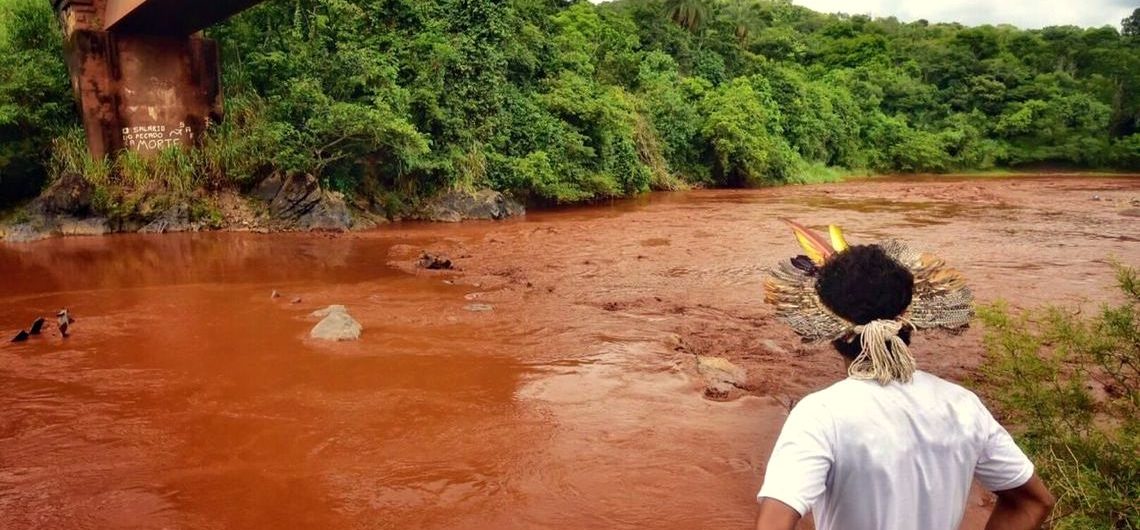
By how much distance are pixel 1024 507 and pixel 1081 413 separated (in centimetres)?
245

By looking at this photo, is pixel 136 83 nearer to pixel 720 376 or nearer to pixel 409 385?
pixel 409 385

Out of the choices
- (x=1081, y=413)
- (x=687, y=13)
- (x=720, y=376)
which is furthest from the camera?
(x=687, y=13)

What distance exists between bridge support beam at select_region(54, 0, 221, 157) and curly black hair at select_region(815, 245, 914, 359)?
1668cm

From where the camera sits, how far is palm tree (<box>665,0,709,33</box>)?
4044 cm

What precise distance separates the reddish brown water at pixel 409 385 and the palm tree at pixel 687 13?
101 feet

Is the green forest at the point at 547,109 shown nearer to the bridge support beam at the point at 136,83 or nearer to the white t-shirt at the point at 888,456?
the bridge support beam at the point at 136,83

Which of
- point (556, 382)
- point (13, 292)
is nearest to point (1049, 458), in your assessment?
point (556, 382)

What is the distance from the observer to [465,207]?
17547mm

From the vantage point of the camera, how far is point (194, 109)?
1606cm

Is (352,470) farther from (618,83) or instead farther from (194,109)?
(618,83)

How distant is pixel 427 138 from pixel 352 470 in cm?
1321

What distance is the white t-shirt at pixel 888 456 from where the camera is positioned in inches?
61.3

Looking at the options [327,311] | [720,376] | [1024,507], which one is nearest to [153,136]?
[327,311]

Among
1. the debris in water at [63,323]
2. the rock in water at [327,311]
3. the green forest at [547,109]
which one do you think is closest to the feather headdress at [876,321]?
the rock in water at [327,311]
